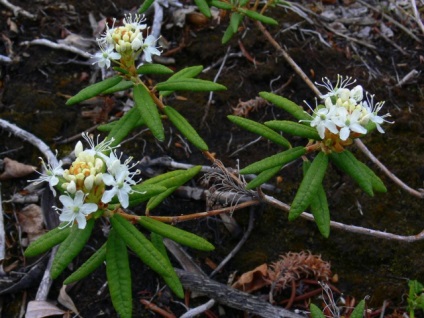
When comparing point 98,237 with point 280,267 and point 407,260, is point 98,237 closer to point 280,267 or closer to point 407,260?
point 280,267

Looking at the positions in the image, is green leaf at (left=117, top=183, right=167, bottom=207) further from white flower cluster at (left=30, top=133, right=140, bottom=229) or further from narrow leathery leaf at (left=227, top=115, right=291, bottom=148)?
narrow leathery leaf at (left=227, top=115, right=291, bottom=148)

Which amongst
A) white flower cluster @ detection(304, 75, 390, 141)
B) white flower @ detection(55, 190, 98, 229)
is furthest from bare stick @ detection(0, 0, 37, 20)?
white flower cluster @ detection(304, 75, 390, 141)

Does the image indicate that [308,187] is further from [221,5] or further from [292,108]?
[221,5]

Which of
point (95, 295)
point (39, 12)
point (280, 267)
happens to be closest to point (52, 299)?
point (95, 295)

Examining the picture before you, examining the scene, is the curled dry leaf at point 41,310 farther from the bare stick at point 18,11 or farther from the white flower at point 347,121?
the bare stick at point 18,11

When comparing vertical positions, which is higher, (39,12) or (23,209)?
(39,12)
